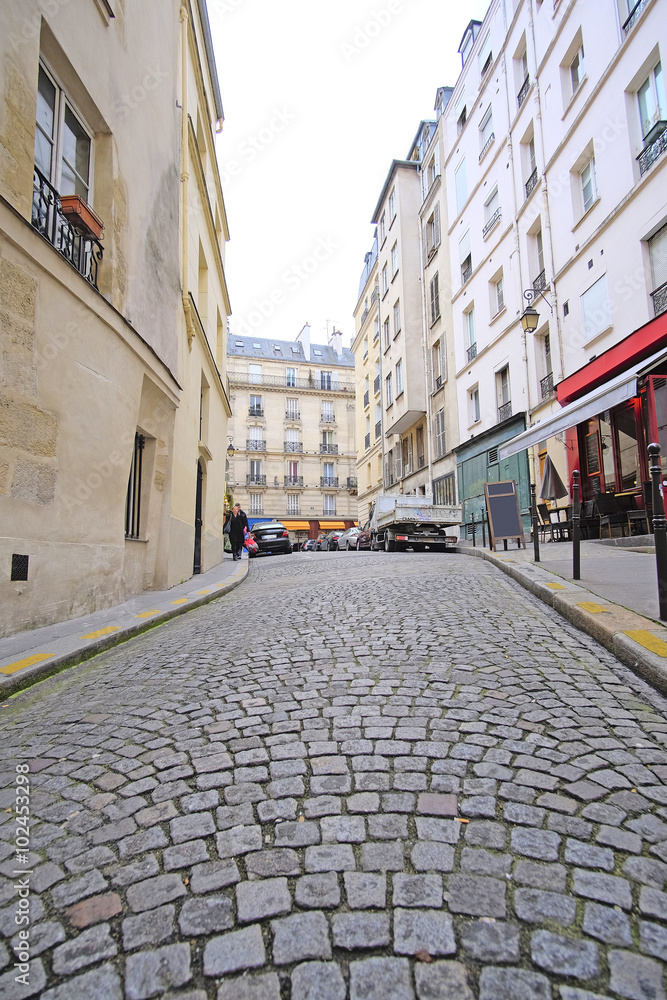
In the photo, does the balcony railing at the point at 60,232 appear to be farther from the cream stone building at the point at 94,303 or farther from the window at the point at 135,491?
the window at the point at 135,491

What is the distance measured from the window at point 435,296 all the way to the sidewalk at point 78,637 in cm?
2000

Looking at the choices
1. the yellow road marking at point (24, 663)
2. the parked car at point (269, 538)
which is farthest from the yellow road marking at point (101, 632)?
the parked car at point (269, 538)

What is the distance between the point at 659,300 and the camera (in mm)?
10703

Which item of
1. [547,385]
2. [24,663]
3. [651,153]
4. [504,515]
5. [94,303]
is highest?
[651,153]

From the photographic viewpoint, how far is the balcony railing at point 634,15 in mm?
11156

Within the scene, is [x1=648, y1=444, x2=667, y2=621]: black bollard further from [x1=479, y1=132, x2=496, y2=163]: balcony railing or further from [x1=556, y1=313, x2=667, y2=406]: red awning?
[x1=479, y1=132, x2=496, y2=163]: balcony railing

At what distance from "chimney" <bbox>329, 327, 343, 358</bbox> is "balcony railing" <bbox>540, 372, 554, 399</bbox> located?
121ft

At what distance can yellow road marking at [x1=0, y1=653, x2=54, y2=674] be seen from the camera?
3.58m

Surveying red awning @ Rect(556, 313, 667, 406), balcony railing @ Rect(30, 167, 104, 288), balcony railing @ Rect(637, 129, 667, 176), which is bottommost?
balcony railing @ Rect(30, 167, 104, 288)

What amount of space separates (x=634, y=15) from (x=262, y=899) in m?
15.9

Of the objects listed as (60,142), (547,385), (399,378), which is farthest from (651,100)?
(399,378)

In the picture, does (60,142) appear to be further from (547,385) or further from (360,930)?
(547,385)

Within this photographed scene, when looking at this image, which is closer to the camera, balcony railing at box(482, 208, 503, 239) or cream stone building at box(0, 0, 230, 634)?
cream stone building at box(0, 0, 230, 634)

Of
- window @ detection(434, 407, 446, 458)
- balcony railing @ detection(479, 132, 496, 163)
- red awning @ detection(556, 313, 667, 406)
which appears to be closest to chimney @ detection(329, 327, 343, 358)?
window @ detection(434, 407, 446, 458)
